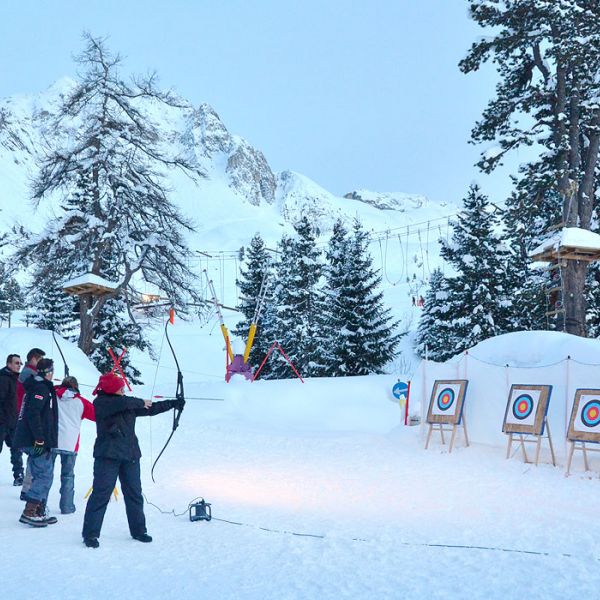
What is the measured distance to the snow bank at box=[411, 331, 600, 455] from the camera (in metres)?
9.66

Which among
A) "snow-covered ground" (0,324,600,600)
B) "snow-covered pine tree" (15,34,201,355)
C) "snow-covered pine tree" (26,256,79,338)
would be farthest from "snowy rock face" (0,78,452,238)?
"snow-covered ground" (0,324,600,600)

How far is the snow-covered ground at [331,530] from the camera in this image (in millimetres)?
4176

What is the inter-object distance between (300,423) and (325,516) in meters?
8.31

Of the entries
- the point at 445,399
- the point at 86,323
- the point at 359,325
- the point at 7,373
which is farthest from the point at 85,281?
the point at 445,399

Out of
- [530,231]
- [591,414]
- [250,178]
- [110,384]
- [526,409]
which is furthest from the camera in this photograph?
[250,178]

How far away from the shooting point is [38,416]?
6035 millimetres

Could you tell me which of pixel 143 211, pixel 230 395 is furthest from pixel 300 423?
pixel 143 211

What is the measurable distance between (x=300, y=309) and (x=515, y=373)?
1680 centimetres

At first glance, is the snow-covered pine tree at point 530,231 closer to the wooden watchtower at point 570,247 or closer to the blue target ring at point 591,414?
the wooden watchtower at point 570,247

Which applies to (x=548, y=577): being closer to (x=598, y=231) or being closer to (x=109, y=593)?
(x=109, y=593)

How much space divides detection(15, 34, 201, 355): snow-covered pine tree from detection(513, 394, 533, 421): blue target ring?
1225 centimetres

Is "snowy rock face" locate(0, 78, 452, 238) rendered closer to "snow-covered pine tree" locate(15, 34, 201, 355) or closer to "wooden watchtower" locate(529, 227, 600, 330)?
"snow-covered pine tree" locate(15, 34, 201, 355)

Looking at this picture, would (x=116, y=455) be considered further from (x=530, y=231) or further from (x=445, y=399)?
(x=530, y=231)

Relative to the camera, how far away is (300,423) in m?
14.8
